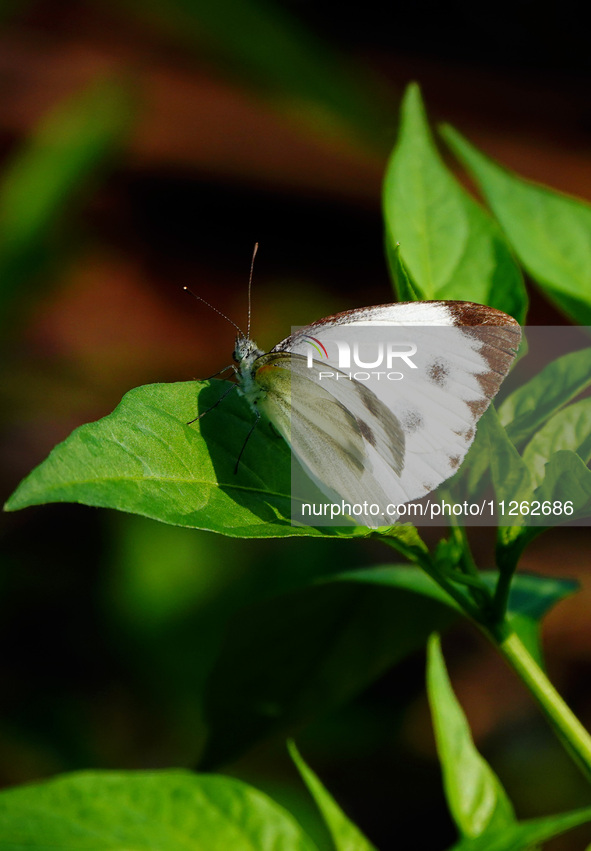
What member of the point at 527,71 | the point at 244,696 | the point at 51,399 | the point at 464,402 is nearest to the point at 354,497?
the point at 464,402

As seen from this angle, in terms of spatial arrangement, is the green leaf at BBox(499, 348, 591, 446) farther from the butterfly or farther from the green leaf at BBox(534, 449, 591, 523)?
the green leaf at BBox(534, 449, 591, 523)

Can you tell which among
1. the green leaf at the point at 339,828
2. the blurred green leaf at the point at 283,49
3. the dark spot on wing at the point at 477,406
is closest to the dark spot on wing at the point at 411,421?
the dark spot on wing at the point at 477,406

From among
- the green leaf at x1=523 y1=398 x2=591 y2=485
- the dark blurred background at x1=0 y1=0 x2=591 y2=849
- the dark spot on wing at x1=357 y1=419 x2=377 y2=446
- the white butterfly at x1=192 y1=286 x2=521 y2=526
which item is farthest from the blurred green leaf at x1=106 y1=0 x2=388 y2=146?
the green leaf at x1=523 y1=398 x2=591 y2=485

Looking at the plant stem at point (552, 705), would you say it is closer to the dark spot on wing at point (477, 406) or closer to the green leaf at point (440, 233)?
the dark spot on wing at point (477, 406)

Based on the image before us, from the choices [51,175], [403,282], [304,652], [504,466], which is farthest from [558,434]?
[51,175]

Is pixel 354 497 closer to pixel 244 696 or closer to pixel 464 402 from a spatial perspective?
pixel 464 402
